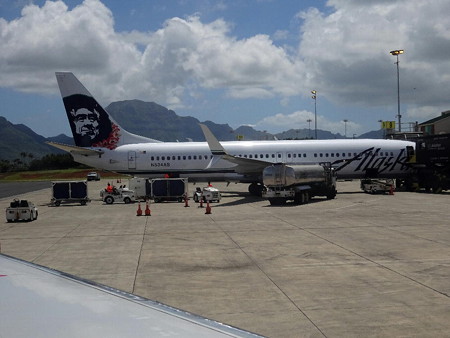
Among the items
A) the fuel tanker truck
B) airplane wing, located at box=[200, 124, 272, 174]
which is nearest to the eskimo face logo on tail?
airplane wing, located at box=[200, 124, 272, 174]

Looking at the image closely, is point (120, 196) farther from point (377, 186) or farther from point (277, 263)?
point (277, 263)

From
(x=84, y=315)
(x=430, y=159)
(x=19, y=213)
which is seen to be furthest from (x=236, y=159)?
(x=84, y=315)

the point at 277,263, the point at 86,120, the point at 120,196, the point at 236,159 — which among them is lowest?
the point at 277,263

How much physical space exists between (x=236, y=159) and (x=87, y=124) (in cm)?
1350

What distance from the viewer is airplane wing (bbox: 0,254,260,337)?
3.13m

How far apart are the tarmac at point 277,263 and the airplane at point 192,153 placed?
13.2 m

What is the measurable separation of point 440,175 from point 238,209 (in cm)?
1924

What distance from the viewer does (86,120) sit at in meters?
40.8

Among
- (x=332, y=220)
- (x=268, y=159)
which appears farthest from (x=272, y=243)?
(x=268, y=159)

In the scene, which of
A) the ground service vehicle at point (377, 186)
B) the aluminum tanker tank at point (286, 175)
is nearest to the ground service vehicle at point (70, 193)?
the aluminum tanker tank at point (286, 175)

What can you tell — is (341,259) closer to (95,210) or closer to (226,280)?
(226,280)

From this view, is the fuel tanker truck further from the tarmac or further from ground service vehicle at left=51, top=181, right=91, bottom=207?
ground service vehicle at left=51, top=181, right=91, bottom=207

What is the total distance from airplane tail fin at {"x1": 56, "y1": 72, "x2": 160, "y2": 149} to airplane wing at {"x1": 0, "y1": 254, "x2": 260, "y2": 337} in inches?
1458

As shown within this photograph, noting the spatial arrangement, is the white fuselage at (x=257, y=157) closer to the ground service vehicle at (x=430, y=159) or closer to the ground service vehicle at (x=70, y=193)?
the ground service vehicle at (x=430, y=159)
